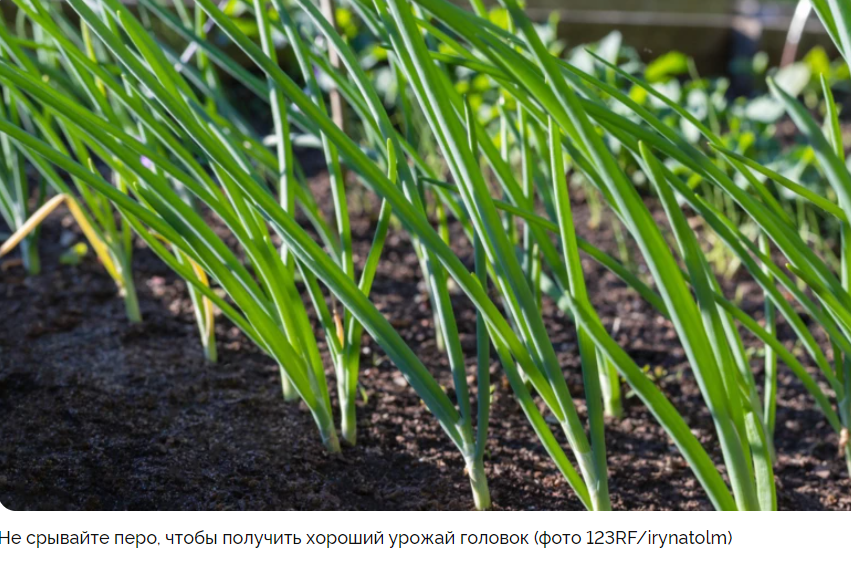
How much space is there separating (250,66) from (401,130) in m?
0.68

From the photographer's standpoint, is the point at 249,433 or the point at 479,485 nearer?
the point at 479,485

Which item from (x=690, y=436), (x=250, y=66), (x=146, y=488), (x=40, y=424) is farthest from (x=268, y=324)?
(x=250, y=66)

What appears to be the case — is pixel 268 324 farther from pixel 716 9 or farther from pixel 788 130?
pixel 716 9

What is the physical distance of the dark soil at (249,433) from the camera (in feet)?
2.88

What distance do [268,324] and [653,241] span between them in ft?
1.39

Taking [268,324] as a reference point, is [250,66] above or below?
above

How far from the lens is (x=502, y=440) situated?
1045 millimetres

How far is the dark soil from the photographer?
0.88 m

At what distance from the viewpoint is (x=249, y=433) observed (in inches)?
38.9
